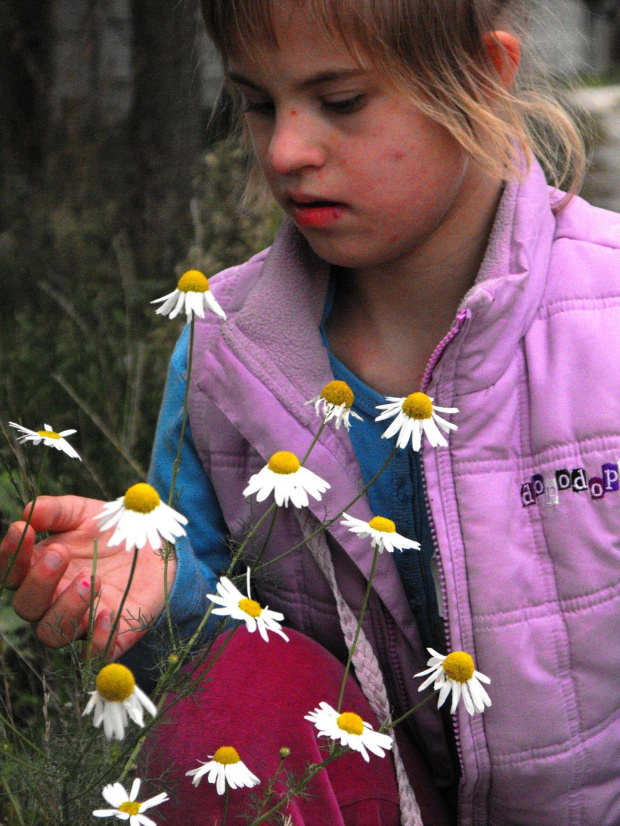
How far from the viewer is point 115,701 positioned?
1118mm

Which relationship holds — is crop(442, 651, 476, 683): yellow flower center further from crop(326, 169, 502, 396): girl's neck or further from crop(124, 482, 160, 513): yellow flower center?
crop(326, 169, 502, 396): girl's neck

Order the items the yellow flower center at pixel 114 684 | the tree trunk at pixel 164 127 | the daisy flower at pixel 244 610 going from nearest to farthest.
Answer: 1. the yellow flower center at pixel 114 684
2. the daisy flower at pixel 244 610
3. the tree trunk at pixel 164 127

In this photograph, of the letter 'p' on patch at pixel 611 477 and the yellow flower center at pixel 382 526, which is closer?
the yellow flower center at pixel 382 526

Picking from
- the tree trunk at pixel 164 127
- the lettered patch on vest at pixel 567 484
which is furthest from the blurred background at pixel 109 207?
the lettered patch on vest at pixel 567 484

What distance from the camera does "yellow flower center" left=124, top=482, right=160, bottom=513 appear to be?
3.82 feet

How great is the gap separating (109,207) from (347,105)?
346cm

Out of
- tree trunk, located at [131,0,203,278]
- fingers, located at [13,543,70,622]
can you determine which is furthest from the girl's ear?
tree trunk, located at [131,0,203,278]

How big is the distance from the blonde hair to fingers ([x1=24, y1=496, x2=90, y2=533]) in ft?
2.49

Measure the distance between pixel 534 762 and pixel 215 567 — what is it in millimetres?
673

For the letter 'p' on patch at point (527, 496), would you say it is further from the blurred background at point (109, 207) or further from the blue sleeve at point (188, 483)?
the blurred background at point (109, 207)

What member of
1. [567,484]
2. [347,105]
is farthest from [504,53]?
[567,484]

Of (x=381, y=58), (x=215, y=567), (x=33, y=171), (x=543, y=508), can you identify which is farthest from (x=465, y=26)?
(x=33, y=171)

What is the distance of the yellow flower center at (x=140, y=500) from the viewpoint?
116 centimetres

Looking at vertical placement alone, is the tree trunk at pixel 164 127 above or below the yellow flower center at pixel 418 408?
above
